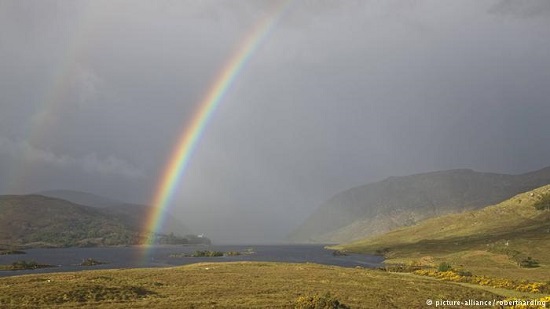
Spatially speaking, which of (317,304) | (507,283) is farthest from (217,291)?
(507,283)

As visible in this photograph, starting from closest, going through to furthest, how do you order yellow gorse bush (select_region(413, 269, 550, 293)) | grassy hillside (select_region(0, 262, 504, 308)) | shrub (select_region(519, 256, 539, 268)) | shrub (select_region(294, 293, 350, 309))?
1. shrub (select_region(294, 293, 350, 309))
2. grassy hillside (select_region(0, 262, 504, 308))
3. yellow gorse bush (select_region(413, 269, 550, 293))
4. shrub (select_region(519, 256, 539, 268))

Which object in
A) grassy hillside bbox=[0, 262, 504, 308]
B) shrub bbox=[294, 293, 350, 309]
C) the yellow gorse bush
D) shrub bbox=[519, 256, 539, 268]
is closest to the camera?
shrub bbox=[294, 293, 350, 309]

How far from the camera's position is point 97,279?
65000 mm

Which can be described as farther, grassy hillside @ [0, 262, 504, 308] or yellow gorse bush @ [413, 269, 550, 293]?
yellow gorse bush @ [413, 269, 550, 293]

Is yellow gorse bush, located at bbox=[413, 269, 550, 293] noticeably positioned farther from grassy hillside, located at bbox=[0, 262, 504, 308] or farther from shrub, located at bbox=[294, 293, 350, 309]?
shrub, located at bbox=[294, 293, 350, 309]

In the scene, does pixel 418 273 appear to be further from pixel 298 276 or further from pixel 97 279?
pixel 97 279

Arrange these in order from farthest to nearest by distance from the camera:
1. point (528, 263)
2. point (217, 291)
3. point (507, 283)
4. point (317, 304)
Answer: point (528, 263), point (507, 283), point (217, 291), point (317, 304)

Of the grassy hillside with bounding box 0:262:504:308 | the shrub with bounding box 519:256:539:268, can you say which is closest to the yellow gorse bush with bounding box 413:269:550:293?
the grassy hillside with bounding box 0:262:504:308

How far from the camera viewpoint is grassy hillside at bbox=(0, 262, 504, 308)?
47.4 m

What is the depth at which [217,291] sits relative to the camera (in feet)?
189

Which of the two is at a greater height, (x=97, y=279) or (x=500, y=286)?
(x=97, y=279)

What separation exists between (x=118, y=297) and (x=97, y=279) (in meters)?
16.4

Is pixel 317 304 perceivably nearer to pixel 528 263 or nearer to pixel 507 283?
pixel 507 283

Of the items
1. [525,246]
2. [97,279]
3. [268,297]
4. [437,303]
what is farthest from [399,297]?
[525,246]
